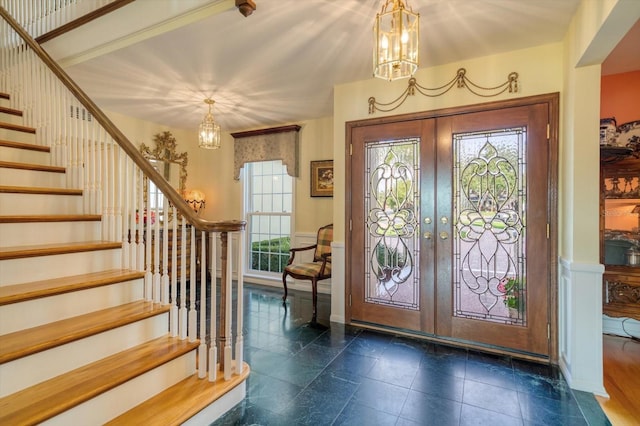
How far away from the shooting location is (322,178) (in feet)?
14.6

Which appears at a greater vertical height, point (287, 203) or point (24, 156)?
point (24, 156)

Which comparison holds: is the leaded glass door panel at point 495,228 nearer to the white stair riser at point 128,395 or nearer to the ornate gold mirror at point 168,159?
the white stair riser at point 128,395

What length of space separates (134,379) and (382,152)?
2.67 m

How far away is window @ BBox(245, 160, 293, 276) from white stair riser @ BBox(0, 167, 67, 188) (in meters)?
2.79

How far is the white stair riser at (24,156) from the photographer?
246cm

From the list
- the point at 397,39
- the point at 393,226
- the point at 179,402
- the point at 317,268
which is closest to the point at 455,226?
the point at 393,226

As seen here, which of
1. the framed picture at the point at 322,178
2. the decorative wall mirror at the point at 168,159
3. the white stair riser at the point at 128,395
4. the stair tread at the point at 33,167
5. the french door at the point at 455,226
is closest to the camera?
the white stair riser at the point at 128,395

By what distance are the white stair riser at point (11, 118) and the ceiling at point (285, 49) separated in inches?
26.6

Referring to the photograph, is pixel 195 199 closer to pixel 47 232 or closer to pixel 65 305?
pixel 47 232

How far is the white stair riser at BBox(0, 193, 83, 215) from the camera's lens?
2.12 metres

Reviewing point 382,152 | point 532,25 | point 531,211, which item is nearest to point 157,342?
point 382,152

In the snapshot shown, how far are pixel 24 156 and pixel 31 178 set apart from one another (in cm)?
32

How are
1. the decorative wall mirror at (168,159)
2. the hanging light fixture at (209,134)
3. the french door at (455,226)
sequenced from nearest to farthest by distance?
1. the french door at (455,226)
2. the hanging light fixture at (209,134)
3. the decorative wall mirror at (168,159)

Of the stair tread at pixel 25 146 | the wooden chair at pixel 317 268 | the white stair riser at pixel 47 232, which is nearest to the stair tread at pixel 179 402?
the white stair riser at pixel 47 232
